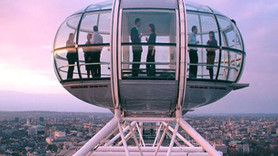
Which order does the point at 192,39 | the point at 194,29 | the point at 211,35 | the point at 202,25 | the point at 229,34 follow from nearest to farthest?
the point at 192,39 < the point at 194,29 < the point at 202,25 < the point at 211,35 < the point at 229,34

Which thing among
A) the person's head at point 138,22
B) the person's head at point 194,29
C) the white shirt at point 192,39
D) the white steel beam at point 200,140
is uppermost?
the person's head at point 138,22

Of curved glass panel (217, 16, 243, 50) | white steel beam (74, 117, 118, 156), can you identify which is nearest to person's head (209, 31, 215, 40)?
curved glass panel (217, 16, 243, 50)

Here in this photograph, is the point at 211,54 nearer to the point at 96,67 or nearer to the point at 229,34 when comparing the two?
the point at 229,34

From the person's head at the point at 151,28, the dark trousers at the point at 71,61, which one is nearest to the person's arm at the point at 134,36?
the person's head at the point at 151,28

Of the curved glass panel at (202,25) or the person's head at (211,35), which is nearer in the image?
the curved glass panel at (202,25)

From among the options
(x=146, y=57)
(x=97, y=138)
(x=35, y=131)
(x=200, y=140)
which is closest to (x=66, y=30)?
(x=146, y=57)

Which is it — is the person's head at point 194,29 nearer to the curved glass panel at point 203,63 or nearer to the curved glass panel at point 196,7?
the curved glass panel at point 203,63

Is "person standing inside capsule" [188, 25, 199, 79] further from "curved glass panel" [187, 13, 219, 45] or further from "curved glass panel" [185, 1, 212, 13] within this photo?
"curved glass panel" [185, 1, 212, 13]
